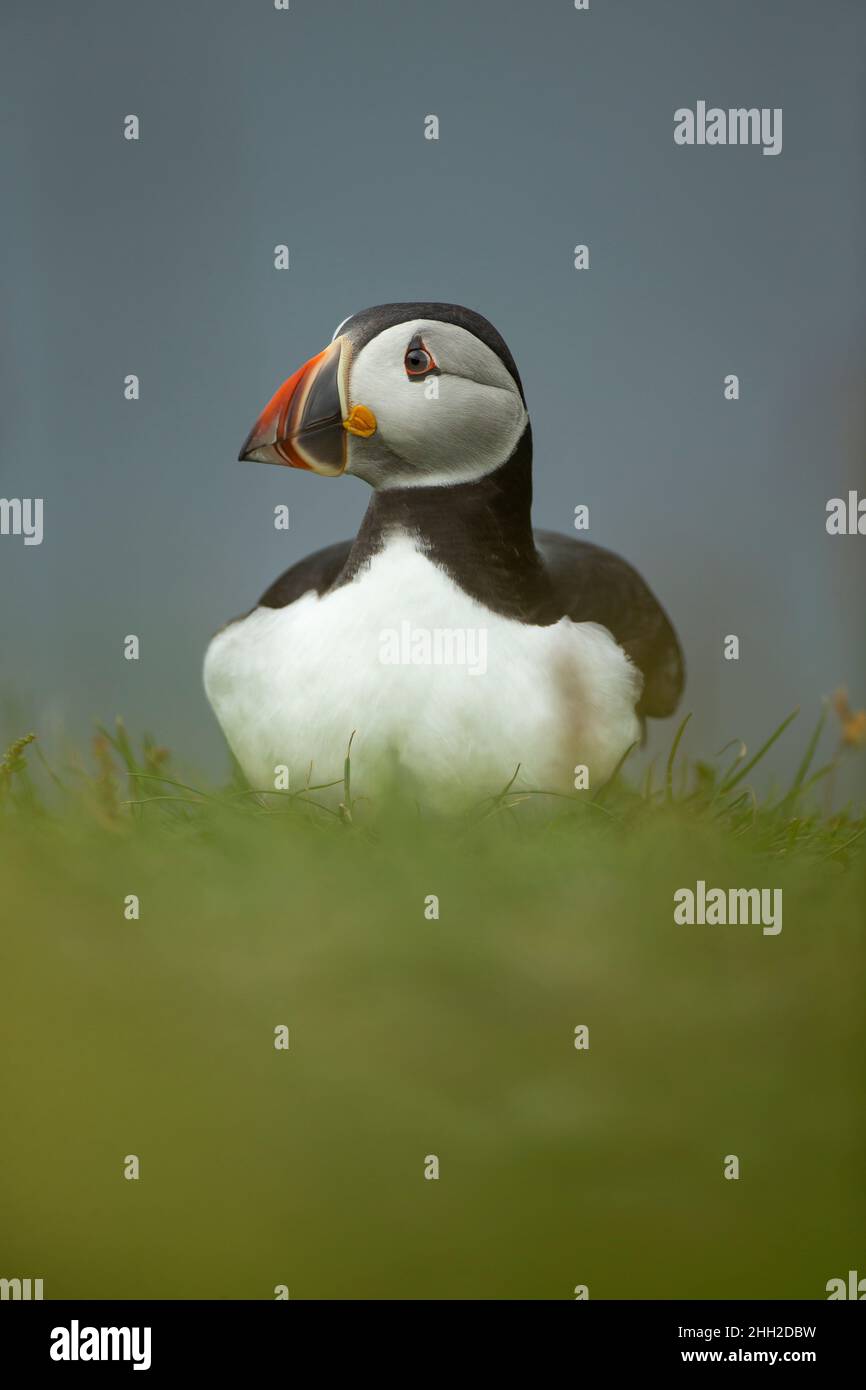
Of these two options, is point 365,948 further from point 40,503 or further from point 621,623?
point 40,503

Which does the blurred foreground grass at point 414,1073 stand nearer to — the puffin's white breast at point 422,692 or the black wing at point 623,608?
the puffin's white breast at point 422,692

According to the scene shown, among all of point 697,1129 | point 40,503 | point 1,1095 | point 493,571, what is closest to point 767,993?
point 697,1129

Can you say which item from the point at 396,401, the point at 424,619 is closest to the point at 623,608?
the point at 424,619

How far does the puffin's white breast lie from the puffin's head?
0.42ft

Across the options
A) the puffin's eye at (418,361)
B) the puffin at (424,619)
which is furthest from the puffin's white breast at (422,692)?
the puffin's eye at (418,361)

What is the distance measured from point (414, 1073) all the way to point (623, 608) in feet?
2.43

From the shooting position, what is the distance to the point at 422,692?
1.64 m

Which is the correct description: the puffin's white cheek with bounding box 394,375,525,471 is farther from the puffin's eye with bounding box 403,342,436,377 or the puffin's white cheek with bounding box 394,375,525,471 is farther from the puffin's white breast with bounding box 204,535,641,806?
the puffin's white breast with bounding box 204,535,641,806

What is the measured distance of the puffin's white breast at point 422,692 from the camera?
164 cm

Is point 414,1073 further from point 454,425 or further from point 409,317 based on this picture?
point 409,317

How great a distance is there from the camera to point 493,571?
1.74 meters

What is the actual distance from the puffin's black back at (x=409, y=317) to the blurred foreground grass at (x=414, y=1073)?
2.06 ft

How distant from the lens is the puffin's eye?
1.65m
